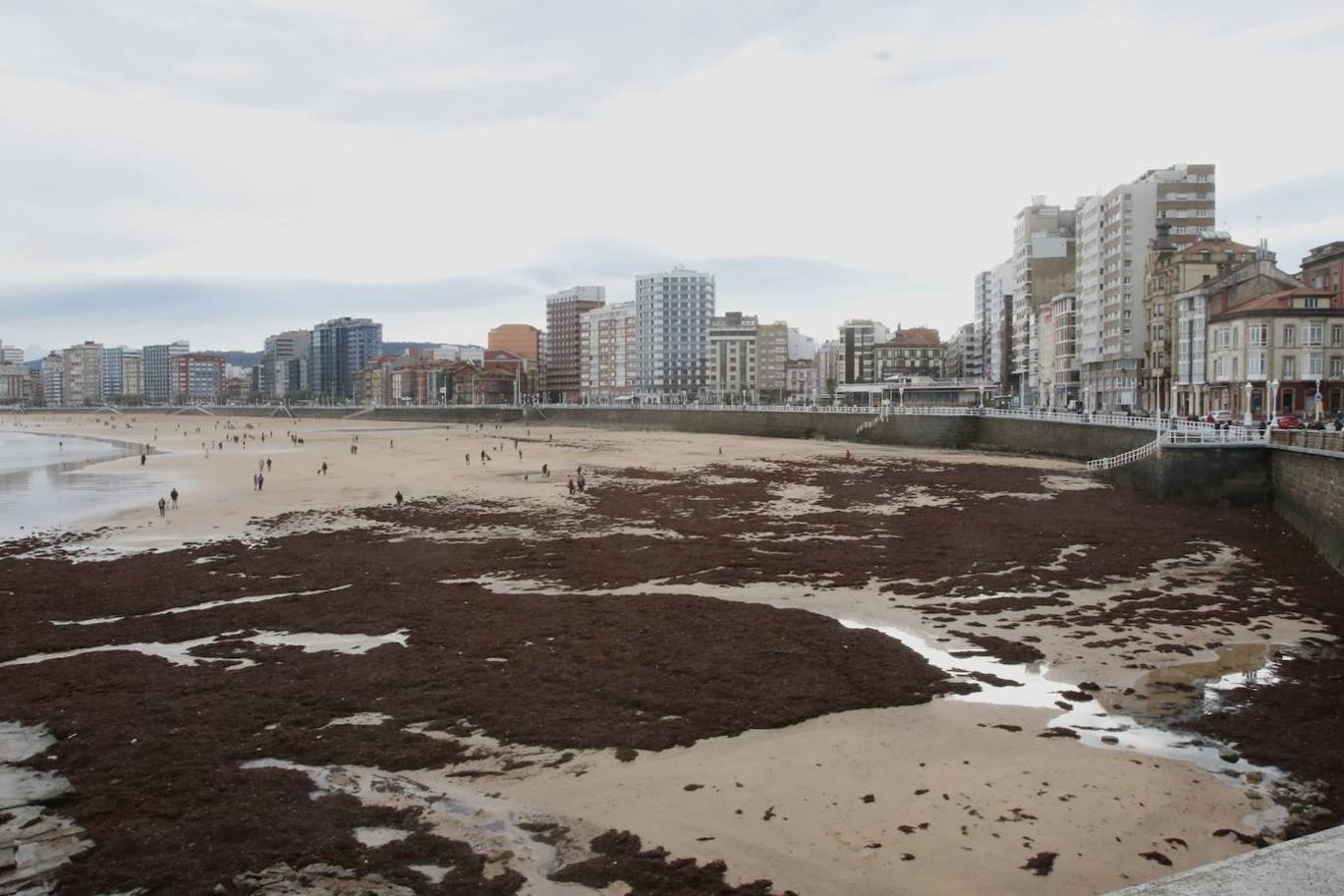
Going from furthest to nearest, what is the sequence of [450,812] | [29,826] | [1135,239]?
[1135,239] → [450,812] → [29,826]

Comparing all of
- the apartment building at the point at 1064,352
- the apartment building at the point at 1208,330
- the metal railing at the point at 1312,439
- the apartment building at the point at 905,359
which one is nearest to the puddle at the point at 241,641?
the metal railing at the point at 1312,439

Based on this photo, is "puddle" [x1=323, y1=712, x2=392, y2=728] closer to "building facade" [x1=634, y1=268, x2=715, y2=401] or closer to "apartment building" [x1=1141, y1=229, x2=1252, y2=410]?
"apartment building" [x1=1141, y1=229, x2=1252, y2=410]

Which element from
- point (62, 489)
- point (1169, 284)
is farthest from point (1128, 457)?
point (62, 489)

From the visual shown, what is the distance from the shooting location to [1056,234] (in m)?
116

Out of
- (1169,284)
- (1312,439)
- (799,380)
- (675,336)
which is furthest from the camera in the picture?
(799,380)

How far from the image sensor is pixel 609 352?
189 meters

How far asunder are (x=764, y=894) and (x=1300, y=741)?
7.51 metres


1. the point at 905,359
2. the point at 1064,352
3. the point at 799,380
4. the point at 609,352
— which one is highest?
the point at 609,352

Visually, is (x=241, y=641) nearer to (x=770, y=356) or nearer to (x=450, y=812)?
(x=450, y=812)

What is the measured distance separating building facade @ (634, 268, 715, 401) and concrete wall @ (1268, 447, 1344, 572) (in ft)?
A: 491

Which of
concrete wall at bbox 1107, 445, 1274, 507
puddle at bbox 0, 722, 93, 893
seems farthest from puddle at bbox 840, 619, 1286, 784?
concrete wall at bbox 1107, 445, 1274, 507

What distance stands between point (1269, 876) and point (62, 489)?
49.7m

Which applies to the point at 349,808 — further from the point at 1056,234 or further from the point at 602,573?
the point at 1056,234

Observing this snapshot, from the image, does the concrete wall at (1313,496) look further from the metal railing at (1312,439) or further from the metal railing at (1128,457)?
the metal railing at (1128,457)
